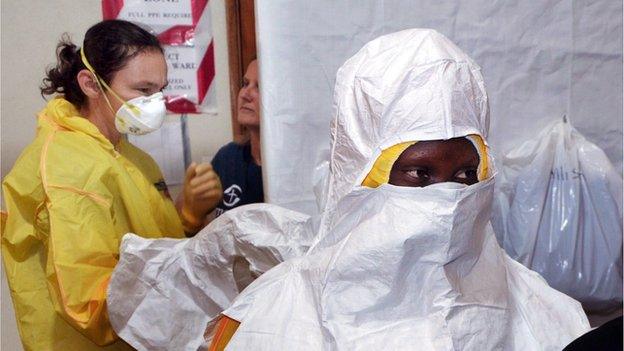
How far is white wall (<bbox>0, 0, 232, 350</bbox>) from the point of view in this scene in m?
1.61

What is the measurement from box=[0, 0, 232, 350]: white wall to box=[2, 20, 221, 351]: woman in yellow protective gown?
0.10 m

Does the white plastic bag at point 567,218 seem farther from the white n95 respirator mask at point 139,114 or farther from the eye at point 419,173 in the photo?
the white n95 respirator mask at point 139,114

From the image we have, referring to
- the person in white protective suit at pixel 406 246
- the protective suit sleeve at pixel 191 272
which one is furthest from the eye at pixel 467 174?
the protective suit sleeve at pixel 191 272

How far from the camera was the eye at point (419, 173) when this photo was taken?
3.02ft

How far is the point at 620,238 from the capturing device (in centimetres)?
154

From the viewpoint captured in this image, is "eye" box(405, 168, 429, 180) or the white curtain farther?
the white curtain

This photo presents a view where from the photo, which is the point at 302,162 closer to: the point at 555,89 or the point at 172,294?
the point at 172,294

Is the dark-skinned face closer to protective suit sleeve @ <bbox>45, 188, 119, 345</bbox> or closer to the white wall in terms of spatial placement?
protective suit sleeve @ <bbox>45, 188, 119, 345</bbox>

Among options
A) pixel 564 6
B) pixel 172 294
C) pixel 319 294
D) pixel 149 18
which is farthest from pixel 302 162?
pixel 564 6

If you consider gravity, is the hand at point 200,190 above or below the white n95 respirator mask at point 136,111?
below

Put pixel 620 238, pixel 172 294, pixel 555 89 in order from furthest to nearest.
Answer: pixel 555 89 < pixel 620 238 < pixel 172 294

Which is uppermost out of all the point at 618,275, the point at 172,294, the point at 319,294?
the point at 319,294

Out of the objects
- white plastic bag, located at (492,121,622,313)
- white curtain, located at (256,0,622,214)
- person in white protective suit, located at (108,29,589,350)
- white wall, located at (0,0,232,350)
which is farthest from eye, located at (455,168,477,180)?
white wall, located at (0,0,232,350)

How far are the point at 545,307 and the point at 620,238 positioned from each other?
652 mm
